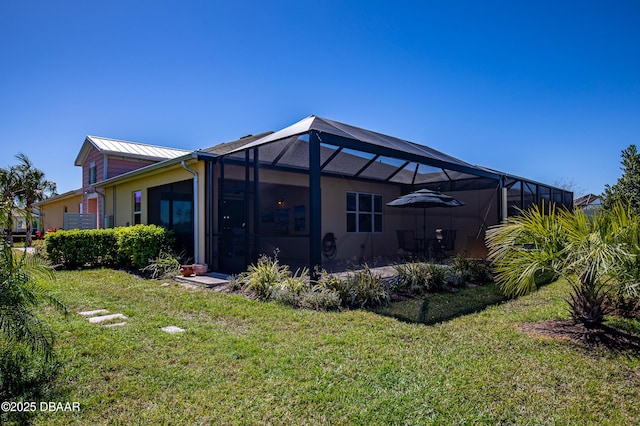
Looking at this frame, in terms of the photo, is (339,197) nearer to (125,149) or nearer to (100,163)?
(125,149)

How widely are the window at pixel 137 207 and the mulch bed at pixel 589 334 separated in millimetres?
10360

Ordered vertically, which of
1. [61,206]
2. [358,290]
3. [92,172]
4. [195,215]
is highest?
[92,172]

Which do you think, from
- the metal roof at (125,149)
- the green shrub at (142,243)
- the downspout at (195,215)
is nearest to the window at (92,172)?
the metal roof at (125,149)

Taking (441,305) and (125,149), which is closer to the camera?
(441,305)

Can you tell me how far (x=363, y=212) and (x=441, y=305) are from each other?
6135mm

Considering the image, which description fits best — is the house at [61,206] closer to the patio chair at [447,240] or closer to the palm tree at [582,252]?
the patio chair at [447,240]

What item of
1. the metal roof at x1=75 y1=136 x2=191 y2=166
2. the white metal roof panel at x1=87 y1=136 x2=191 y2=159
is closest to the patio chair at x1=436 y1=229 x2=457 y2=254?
the metal roof at x1=75 y1=136 x2=191 y2=166

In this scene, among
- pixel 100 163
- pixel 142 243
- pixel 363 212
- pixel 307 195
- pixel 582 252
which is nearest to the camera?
pixel 582 252

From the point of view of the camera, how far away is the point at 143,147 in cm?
1548

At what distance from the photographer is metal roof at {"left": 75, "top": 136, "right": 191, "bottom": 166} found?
13.6 m

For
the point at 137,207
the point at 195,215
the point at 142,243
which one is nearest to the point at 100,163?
the point at 137,207

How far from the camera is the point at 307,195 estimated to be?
334 inches

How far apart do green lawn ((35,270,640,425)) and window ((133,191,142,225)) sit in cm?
704

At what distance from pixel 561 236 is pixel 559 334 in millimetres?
988
